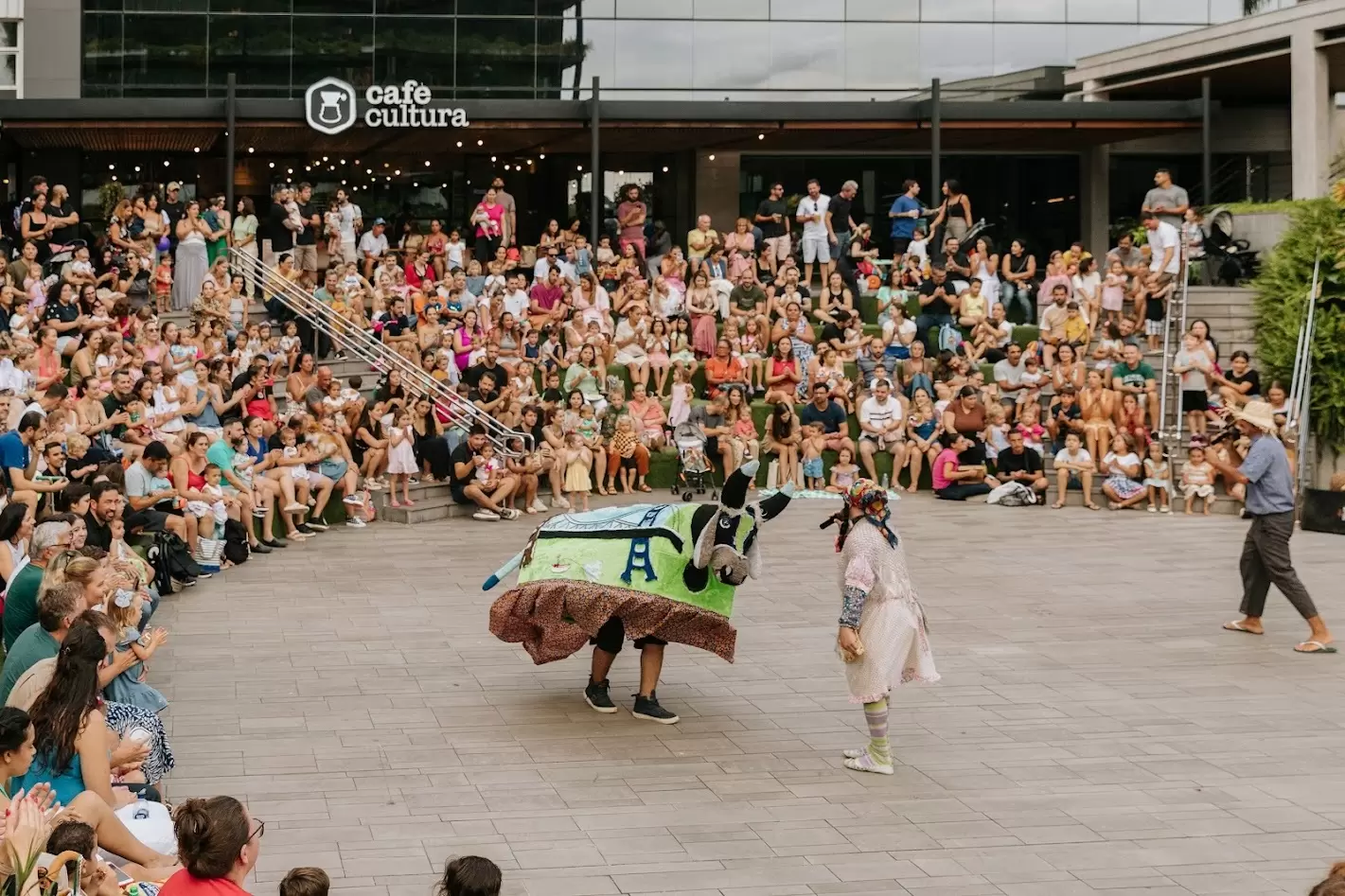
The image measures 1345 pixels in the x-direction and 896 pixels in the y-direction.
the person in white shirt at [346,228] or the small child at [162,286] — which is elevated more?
the person in white shirt at [346,228]

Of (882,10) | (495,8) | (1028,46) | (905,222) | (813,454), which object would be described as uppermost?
(882,10)

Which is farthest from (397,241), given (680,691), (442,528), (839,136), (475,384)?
(680,691)

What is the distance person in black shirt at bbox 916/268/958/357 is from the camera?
24.4 metres

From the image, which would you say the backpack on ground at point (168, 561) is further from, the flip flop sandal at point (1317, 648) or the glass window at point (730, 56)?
the glass window at point (730, 56)

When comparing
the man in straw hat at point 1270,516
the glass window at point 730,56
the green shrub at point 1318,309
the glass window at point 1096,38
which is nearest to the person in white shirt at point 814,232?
the glass window at point 730,56

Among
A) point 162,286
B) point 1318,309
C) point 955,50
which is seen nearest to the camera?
point 1318,309

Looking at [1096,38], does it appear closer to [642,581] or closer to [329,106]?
[329,106]

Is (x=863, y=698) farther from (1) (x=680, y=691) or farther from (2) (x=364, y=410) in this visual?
(2) (x=364, y=410)

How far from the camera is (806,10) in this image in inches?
1202

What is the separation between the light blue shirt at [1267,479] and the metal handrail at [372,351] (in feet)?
30.5

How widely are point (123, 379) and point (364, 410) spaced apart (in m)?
4.07

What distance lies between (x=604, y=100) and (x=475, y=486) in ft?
32.9

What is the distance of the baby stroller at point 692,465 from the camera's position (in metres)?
21.3

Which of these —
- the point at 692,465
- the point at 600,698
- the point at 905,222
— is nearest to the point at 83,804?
the point at 600,698
